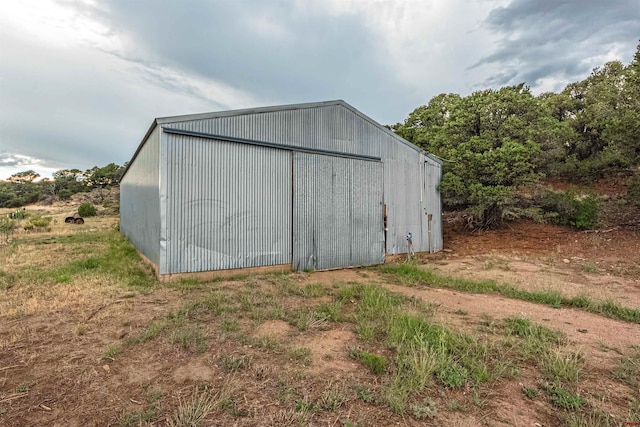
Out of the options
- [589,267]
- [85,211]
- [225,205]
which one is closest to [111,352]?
[225,205]

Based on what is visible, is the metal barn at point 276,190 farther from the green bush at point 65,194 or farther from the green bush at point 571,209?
the green bush at point 65,194

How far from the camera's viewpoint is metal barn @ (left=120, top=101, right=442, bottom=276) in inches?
284

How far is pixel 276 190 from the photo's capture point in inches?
339

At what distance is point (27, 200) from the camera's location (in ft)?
176

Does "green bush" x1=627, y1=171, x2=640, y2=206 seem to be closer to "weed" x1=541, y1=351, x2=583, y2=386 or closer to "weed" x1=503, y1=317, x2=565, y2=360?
"weed" x1=503, y1=317, x2=565, y2=360

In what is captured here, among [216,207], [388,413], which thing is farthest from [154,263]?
[388,413]

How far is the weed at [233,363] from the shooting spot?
3.25 m

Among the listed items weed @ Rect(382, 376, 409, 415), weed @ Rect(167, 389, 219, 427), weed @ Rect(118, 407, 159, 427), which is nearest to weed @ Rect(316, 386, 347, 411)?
weed @ Rect(382, 376, 409, 415)

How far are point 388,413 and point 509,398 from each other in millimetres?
1203

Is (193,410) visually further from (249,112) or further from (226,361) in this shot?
(249,112)

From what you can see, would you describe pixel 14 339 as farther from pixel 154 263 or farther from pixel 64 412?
pixel 154 263

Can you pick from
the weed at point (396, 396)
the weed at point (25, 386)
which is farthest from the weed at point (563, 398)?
the weed at point (25, 386)

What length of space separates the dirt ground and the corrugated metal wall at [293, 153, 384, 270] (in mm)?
2314

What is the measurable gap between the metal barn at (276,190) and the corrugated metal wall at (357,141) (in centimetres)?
3
